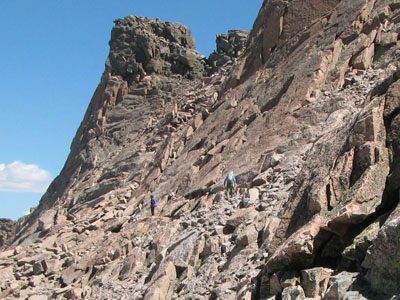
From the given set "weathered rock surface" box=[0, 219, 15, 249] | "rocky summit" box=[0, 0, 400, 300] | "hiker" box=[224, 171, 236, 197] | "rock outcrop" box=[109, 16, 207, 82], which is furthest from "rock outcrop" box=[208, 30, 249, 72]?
"hiker" box=[224, 171, 236, 197]

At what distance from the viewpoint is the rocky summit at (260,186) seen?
9.00 metres

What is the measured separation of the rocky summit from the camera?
29.5ft

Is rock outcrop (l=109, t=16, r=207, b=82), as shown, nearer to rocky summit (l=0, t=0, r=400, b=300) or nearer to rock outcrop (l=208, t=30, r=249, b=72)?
rock outcrop (l=208, t=30, r=249, b=72)

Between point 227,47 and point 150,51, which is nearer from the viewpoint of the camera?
point 150,51

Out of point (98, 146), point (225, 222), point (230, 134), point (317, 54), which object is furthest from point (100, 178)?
point (225, 222)

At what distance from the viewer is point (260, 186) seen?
17.5 metres

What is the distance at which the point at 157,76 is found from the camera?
53.2m

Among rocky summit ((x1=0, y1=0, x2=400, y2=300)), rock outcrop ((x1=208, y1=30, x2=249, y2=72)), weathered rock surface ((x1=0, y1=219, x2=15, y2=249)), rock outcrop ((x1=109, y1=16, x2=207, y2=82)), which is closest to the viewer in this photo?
rocky summit ((x1=0, y1=0, x2=400, y2=300))

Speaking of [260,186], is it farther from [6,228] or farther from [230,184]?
[6,228]

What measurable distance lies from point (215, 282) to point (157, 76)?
4241 cm

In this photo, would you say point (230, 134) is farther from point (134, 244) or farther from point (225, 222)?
point (225, 222)

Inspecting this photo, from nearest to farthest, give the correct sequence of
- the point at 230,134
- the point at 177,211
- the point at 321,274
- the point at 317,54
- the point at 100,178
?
1. the point at 321,274
2. the point at 177,211
3. the point at 317,54
4. the point at 230,134
5. the point at 100,178

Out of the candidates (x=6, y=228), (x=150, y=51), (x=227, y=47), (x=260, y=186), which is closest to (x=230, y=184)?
(x=260, y=186)

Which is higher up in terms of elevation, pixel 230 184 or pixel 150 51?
pixel 150 51
